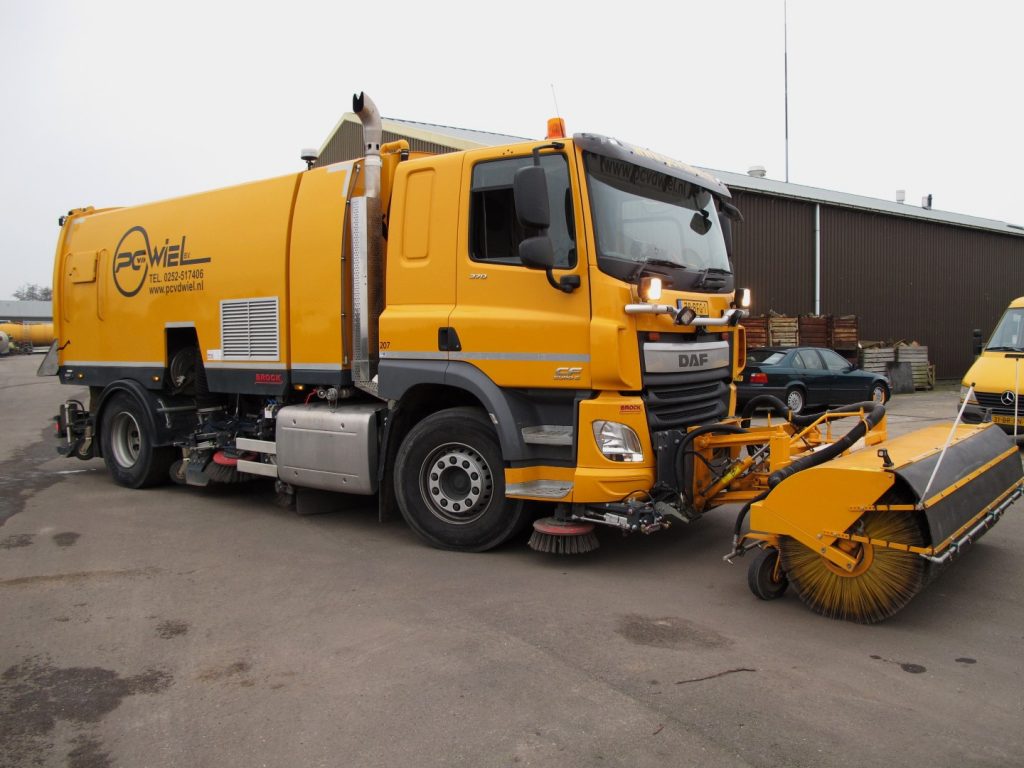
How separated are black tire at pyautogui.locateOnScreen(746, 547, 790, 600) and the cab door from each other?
1.56m

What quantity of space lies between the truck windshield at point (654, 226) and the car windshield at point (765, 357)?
10126 millimetres

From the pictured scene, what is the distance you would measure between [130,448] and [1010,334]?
444 inches

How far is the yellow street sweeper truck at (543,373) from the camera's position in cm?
473

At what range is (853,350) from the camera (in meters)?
22.1

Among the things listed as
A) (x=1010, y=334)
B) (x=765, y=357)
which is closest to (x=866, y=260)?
(x=765, y=357)

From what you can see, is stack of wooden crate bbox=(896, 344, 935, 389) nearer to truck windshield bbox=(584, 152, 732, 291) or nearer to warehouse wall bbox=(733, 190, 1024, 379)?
warehouse wall bbox=(733, 190, 1024, 379)

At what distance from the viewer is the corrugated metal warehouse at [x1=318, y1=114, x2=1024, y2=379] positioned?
22.0 m

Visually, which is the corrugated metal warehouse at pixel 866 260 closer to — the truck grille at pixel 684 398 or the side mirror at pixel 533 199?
the truck grille at pixel 684 398

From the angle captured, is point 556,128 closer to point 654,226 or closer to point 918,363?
point 654,226

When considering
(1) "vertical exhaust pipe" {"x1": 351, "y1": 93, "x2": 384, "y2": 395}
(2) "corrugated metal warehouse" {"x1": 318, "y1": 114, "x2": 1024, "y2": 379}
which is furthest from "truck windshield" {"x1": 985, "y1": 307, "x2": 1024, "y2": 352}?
(2) "corrugated metal warehouse" {"x1": 318, "y1": 114, "x2": 1024, "y2": 379}

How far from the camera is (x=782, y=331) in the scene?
20.9 m

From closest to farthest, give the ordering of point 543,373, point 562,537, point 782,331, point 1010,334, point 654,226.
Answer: point 543,373 < point 562,537 < point 654,226 < point 1010,334 < point 782,331

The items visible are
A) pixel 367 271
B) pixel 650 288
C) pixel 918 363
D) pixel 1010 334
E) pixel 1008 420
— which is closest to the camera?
pixel 650 288

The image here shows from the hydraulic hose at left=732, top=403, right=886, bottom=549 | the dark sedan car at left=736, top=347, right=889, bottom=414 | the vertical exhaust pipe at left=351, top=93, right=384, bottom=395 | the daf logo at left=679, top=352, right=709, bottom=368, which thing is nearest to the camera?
the hydraulic hose at left=732, top=403, right=886, bottom=549
